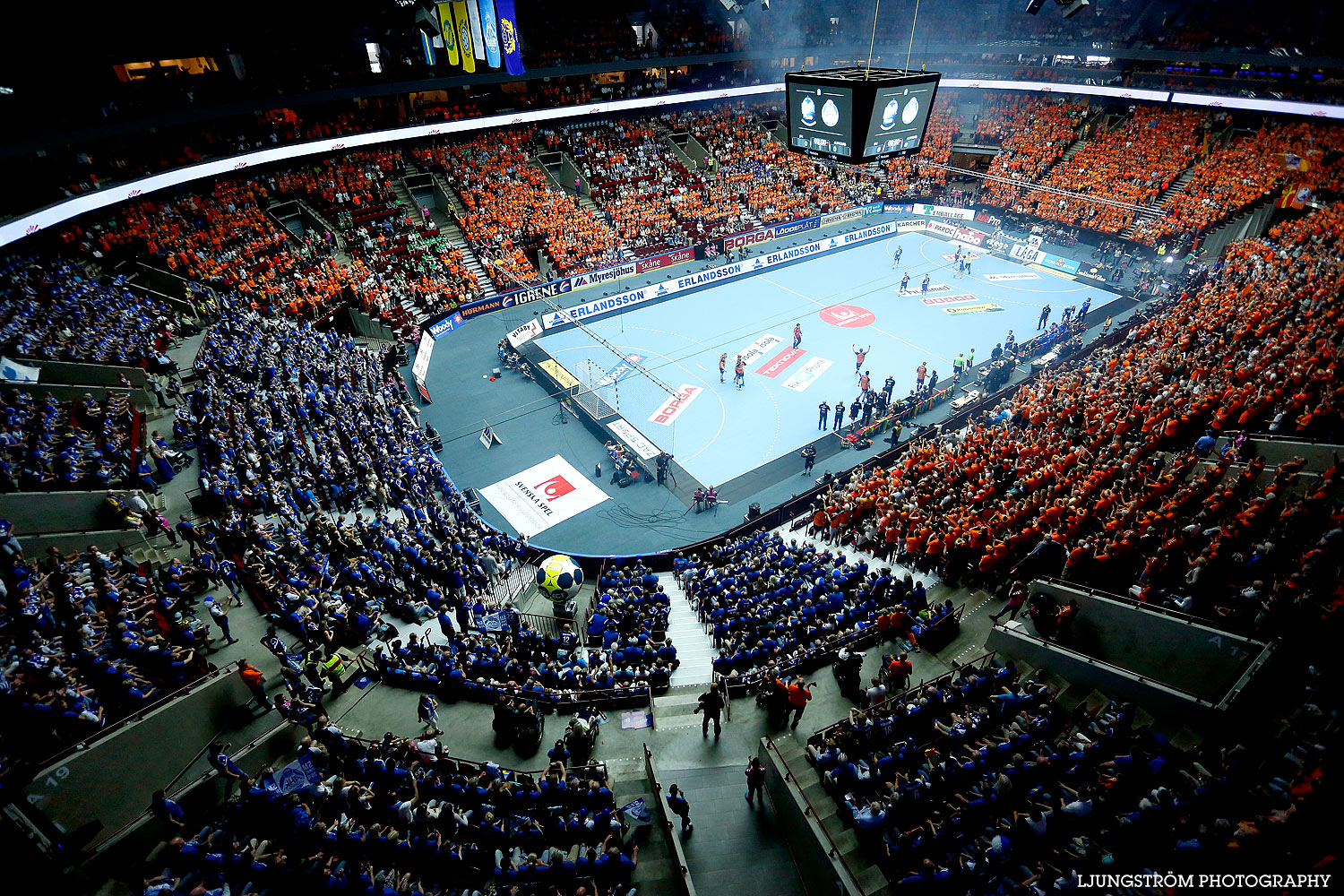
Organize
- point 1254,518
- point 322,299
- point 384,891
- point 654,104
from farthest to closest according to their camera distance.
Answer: point 654,104 → point 322,299 → point 1254,518 → point 384,891

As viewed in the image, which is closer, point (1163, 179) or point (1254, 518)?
point (1254, 518)

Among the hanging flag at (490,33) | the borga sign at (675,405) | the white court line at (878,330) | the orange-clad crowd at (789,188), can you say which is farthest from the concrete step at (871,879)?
the orange-clad crowd at (789,188)

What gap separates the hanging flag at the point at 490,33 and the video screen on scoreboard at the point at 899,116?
84.2 ft

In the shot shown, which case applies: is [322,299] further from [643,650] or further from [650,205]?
[643,650]

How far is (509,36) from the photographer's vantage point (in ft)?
106

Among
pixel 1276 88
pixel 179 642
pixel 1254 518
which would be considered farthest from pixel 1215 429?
pixel 1276 88

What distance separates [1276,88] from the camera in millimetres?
38188

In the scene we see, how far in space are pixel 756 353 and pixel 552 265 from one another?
14.5 m

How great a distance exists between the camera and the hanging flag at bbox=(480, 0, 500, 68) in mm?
31219

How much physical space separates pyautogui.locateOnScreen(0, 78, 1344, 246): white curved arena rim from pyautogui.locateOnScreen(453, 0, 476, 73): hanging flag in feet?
25.9

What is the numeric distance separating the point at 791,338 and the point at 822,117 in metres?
18.1

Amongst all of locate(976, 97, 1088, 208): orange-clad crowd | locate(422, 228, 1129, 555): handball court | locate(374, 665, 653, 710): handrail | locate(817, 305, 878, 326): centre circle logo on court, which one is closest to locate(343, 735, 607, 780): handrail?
locate(374, 665, 653, 710): handrail

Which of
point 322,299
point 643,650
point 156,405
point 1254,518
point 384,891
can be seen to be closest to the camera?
point 384,891

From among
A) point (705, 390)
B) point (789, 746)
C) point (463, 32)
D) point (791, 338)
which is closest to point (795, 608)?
point (789, 746)
